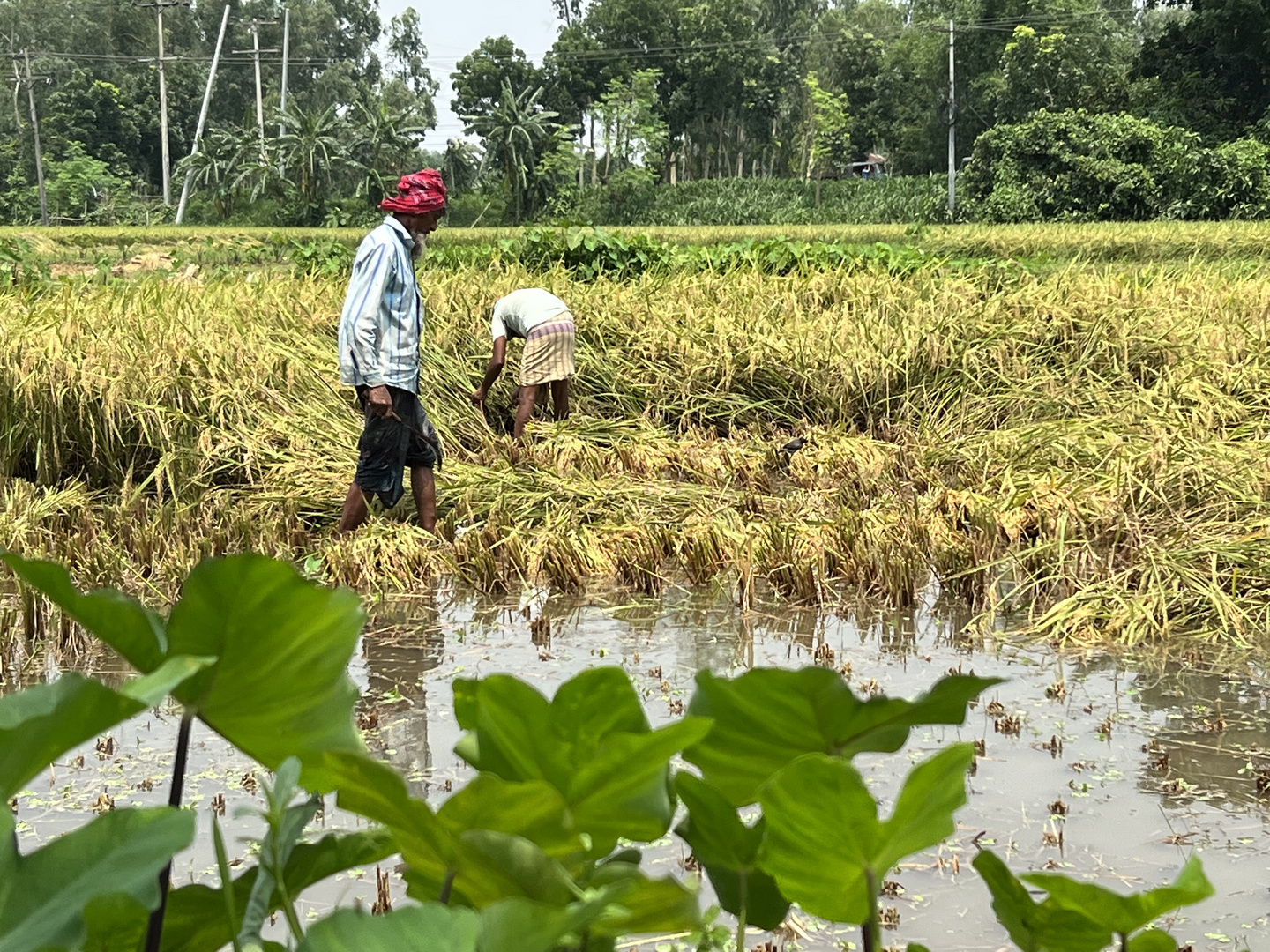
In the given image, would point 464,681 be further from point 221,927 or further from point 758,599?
point 758,599

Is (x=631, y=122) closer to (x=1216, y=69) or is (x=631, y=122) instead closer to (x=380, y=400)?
(x=1216, y=69)

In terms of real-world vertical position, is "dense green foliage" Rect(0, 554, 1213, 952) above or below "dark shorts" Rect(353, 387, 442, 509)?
above

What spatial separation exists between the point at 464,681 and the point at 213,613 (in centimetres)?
12

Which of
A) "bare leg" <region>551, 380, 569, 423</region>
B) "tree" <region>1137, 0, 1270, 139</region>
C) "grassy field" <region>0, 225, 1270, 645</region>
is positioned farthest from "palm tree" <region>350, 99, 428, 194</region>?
"bare leg" <region>551, 380, 569, 423</region>

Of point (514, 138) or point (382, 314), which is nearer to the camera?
point (382, 314)

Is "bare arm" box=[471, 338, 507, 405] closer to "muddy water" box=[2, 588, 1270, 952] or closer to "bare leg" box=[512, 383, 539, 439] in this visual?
"bare leg" box=[512, 383, 539, 439]

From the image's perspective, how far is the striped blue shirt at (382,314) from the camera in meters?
4.56

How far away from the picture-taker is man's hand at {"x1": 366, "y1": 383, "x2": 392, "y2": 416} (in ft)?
15.2

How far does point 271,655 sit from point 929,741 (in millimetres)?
2950

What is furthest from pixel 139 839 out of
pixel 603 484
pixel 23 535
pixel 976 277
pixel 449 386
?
pixel 976 277

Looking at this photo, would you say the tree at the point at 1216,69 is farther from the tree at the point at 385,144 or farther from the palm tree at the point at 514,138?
the tree at the point at 385,144

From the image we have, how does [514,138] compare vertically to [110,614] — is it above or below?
above

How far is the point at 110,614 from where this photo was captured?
436 millimetres

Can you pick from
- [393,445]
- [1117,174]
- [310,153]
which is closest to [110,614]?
[393,445]
